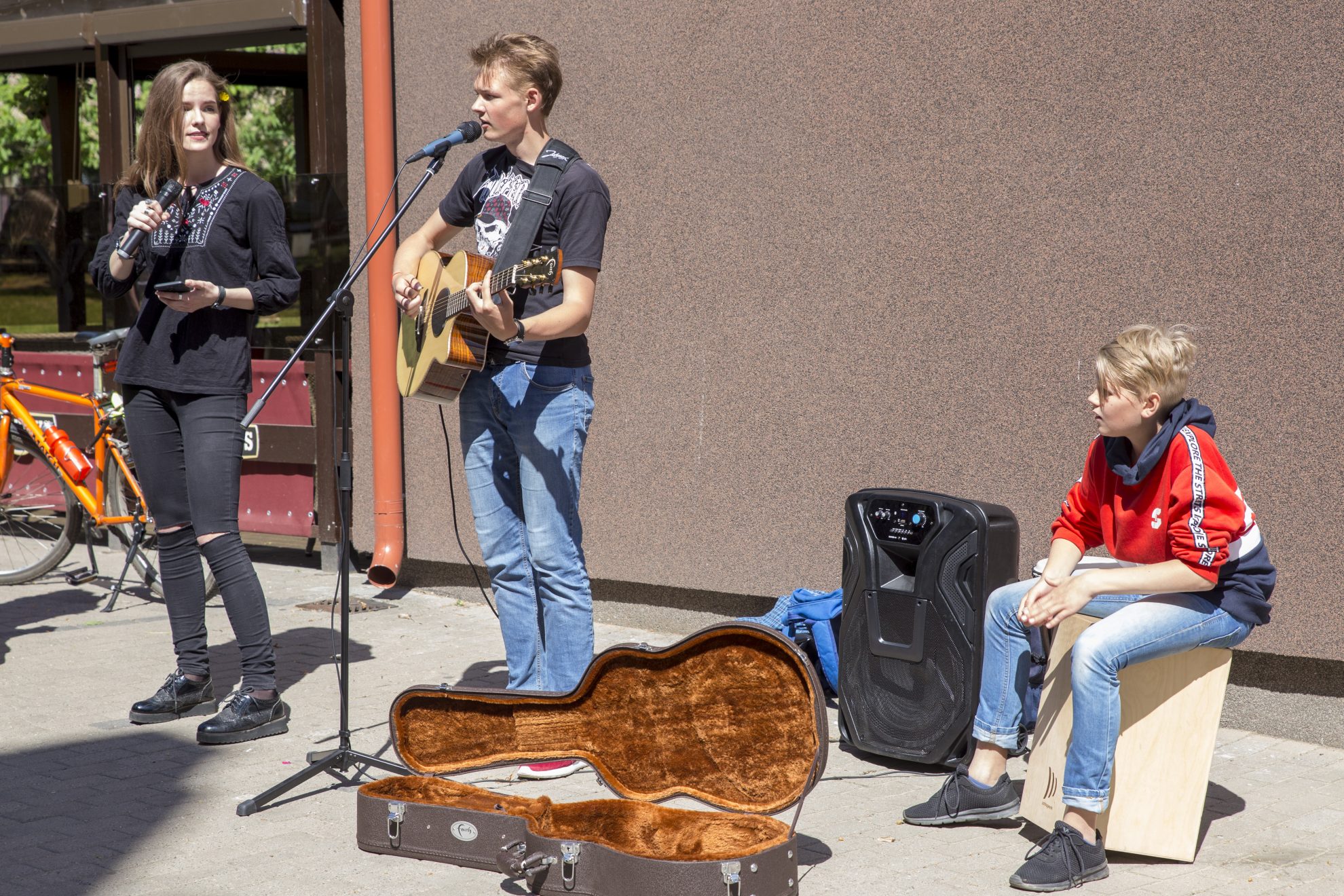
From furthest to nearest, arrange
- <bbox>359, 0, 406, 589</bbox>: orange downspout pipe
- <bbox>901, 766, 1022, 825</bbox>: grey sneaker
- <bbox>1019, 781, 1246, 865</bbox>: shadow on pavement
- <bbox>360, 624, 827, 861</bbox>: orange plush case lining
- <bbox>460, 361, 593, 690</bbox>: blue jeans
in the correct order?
<bbox>359, 0, 406, 589</bbox>: orange downspout pipe
<bbox>460, 361, 593, 690</bbox>: blue jeans
<bbox>901, 766, 1022, 825</bbox>: grey sneaker
<bbox>1019, 781, 1246, 865</bbox>: shadow on pavement
<bbox>360, 624, 827, 861</bbox>: orange plush case lining

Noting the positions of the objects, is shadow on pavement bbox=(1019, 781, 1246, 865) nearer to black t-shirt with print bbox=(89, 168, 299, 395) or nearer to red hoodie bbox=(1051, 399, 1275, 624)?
red hoodie bbox=(1051, 399, 1275, 624)

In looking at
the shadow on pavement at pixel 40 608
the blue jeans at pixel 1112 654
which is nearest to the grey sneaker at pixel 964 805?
the blue jeans at pixel 1112 654

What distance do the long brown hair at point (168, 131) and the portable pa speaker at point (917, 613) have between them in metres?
2.45

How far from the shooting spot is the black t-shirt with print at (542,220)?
393 cm

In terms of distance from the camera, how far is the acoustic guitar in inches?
156

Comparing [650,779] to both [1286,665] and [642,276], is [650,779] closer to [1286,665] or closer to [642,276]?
[1286,665]

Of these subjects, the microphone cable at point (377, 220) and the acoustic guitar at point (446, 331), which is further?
the microphone cable at point (377, 220)

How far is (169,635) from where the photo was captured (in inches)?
234

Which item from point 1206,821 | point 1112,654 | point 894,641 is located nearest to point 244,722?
point 894,641

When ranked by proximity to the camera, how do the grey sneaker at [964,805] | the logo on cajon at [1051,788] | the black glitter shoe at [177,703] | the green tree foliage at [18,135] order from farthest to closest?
1. the green tree foliage at [18,135]
2. the black glitter shoe at [177,703]
3. the grey sneaker at [964,805]
4. the logo on cajon at [1051,788]

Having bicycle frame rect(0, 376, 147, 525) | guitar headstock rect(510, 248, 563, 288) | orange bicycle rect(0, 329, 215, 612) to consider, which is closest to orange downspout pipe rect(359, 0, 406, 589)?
orange bicycle rect(0, 329, 215, 612)

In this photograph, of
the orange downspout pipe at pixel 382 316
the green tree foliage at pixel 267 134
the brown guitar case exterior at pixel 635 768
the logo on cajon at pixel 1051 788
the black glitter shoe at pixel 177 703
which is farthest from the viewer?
the green tree foliage at pixel 267 134

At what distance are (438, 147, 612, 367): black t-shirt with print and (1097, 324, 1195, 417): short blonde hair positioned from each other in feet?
4.69

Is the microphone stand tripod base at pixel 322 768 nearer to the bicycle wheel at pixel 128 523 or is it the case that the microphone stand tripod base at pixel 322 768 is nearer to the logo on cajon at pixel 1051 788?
the logo on cajon at pixel 1051 788
